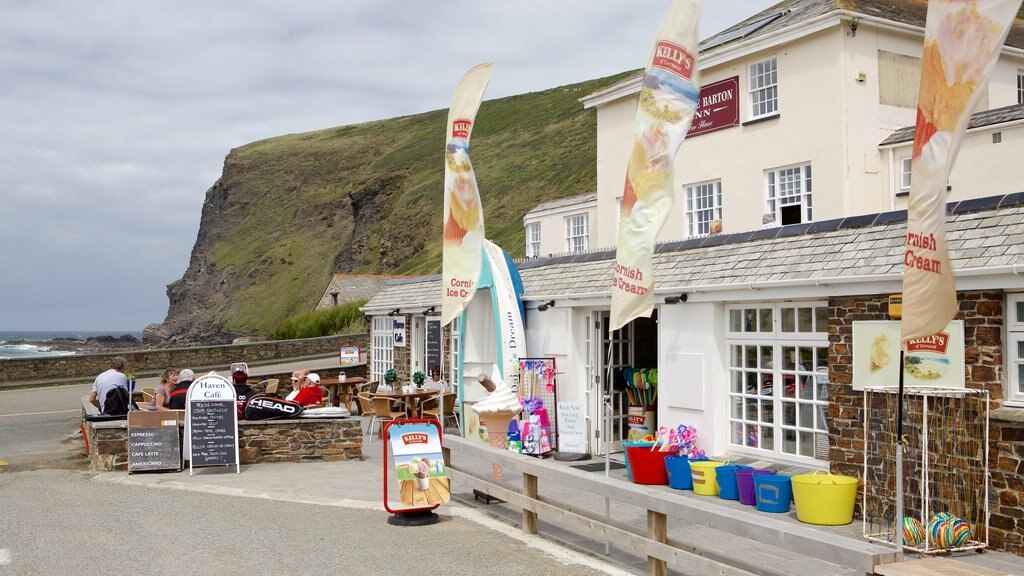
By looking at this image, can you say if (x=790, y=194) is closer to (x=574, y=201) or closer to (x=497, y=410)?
(x=574, y=201)

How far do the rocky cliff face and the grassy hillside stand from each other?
20cm

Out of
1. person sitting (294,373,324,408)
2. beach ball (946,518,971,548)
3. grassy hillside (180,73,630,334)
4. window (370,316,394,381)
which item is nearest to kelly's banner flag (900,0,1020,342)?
beach ball (946,518,971,548)

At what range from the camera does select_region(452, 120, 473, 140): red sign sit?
13875 mm

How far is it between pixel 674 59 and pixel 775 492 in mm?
4554

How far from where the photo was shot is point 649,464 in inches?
449

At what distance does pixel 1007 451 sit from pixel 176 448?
989 centimetres

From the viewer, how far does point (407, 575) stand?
730 centimetres

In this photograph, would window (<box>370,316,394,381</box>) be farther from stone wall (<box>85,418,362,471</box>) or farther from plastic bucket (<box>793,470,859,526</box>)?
plastic bucket (<box>793,470,859,526</box>)

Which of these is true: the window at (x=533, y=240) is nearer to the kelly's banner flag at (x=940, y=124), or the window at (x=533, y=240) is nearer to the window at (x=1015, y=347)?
the window at (x=1015, y=347)

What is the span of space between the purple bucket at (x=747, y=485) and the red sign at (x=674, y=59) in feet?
13.9

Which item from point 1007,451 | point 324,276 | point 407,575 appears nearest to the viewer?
point 407,575

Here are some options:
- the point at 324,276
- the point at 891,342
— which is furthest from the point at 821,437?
the point at 324,276

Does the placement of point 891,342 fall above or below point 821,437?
above

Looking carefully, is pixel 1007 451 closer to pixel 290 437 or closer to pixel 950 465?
pixel 950 465
